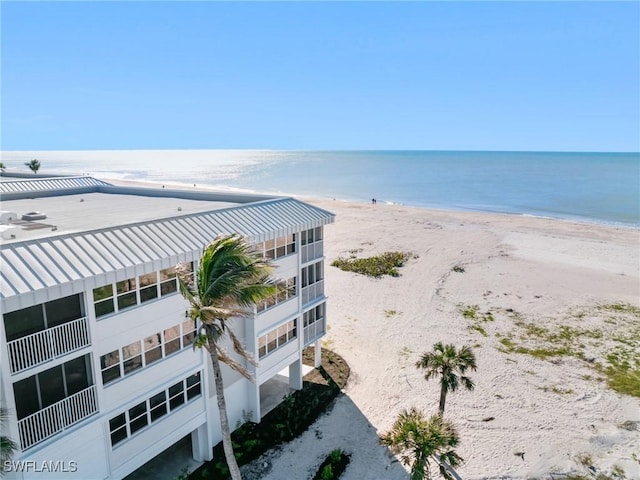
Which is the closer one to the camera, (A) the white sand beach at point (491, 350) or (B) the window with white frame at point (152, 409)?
(B) the window with white frame at point (152, 409)

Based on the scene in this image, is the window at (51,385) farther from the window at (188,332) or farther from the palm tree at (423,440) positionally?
the palm tree at (423,440)

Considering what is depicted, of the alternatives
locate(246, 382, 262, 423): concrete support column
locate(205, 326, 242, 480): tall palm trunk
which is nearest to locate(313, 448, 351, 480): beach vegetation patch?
locate(246, 382, 262, 423): concrete support column

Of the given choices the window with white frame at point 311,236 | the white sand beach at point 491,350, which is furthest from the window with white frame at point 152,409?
the window with white frame at point 311,236

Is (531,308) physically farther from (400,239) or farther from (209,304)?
(209,304)

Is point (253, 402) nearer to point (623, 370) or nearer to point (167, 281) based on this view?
point (167, 281)

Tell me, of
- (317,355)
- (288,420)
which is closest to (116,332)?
(288,420)

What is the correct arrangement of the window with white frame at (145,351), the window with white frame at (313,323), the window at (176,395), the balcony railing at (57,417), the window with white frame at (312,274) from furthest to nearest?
the window with white frame at (313,323) < the window with white frame at (312,274) < the window at (176,395) < the window with white frame at (145,351) < the balcony railing at (57,417)

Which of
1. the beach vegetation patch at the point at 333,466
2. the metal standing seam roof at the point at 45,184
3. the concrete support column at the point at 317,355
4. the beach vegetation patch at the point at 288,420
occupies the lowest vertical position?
the beach vegetation patch at the point at 333,466

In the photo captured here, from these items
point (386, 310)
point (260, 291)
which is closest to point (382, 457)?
point (260, 291)
